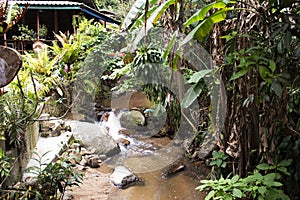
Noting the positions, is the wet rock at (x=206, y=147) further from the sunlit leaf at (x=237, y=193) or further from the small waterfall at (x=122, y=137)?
the sunlit leaf at (x=237, y=193)

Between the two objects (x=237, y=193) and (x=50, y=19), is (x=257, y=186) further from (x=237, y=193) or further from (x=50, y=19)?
(x=50, y=19)

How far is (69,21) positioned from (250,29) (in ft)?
32.1

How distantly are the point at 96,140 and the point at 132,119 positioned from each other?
5.51ft

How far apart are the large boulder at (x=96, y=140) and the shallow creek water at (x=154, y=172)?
0.18m

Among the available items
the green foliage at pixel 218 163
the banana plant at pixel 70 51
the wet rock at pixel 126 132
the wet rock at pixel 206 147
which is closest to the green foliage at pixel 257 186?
the green foliage at pixel 218 163

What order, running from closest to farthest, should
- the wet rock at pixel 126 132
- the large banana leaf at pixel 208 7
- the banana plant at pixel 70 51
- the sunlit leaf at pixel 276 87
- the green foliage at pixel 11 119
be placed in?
the sunlit leaf at pixel 276 87 → the large banana leaf at pixel 208 7 → the green foliage at pixel 11 119 → the wet rock at pixel 126 132 → the banana plant at pixel 70 51

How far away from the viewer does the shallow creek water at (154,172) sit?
3.60m

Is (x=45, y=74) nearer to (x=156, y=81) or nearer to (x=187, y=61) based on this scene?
(x=156, y=81)

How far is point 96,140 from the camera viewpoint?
5.14 meters

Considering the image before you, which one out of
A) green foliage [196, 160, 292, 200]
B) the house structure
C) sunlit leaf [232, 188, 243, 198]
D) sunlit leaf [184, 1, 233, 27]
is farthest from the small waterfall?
the house structure

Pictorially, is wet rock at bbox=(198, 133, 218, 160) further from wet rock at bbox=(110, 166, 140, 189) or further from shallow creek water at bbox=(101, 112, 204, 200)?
wet rock at bbox=(110, 166, 140, 189)

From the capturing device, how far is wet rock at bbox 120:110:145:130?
6613 mm

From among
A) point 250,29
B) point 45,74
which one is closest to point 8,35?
point 45,74

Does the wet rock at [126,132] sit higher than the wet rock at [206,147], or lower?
lower
